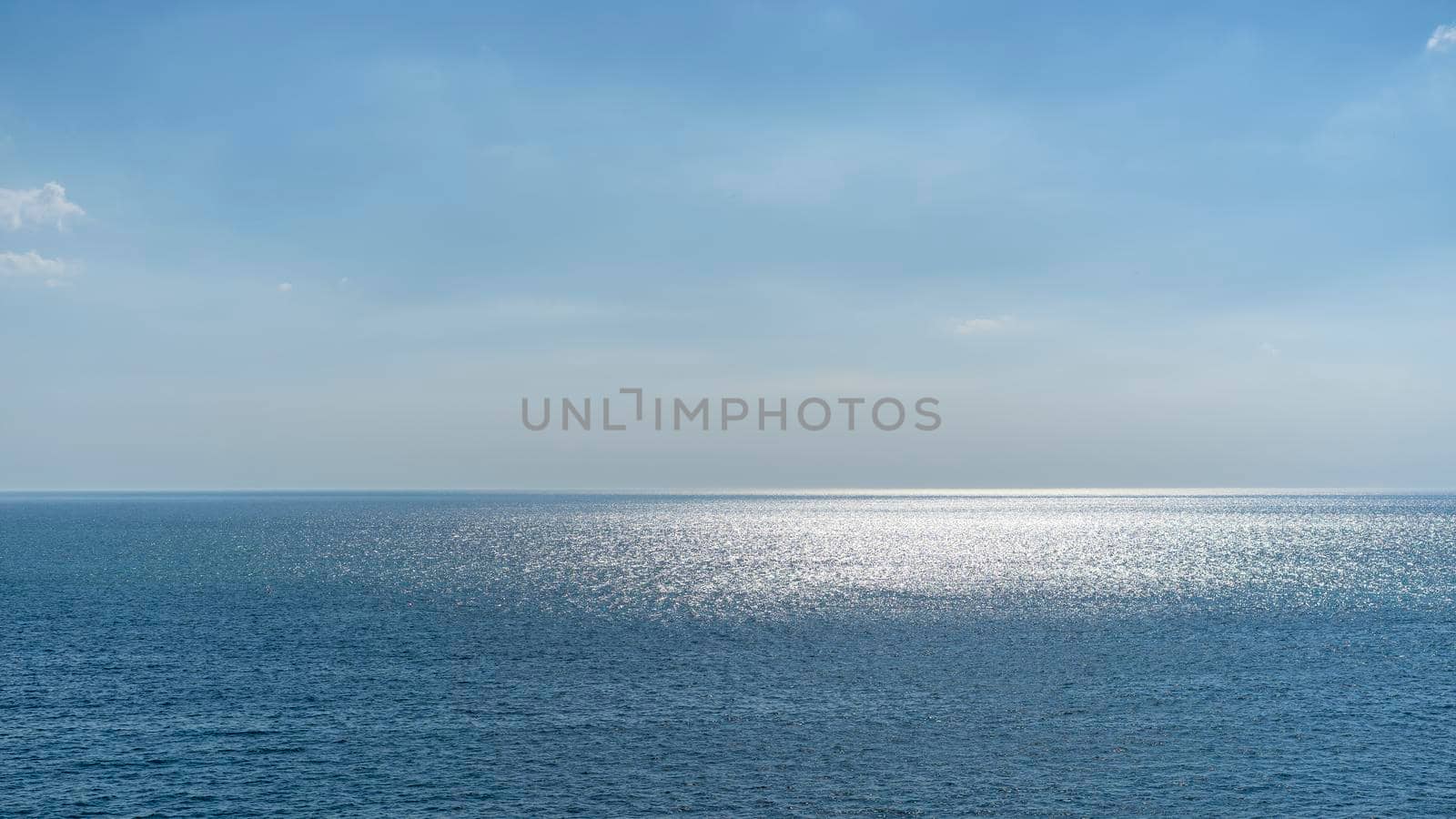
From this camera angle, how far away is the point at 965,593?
128750 mm

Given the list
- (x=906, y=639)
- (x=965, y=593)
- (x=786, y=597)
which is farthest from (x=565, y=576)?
(x=906, y=639)

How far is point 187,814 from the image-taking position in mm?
46125

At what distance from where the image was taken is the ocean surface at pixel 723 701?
162 ft

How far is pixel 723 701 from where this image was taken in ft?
221

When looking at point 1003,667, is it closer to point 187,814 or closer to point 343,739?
point 343,739

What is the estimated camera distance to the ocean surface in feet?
162

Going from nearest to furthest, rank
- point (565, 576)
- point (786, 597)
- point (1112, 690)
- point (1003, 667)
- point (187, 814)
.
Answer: point (187, 814) → point (1112, 690) → point (1003, 667) → point (786, 597) → point (565, 576)

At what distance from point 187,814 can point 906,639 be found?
208ft

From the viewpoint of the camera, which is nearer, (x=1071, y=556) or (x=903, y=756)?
(x=903, y=756)

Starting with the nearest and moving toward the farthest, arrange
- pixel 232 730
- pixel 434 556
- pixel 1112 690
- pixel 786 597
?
pixel 232 730
pixel 1112 690
pixel 786 597
pixel 434 556

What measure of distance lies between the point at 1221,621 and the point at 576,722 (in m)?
75.2

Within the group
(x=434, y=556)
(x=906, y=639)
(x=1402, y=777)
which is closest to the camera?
(x=1402, y=777)

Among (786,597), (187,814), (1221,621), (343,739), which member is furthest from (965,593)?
(187,814)

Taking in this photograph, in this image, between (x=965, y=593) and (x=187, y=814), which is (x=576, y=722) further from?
(x=965, y=593)
